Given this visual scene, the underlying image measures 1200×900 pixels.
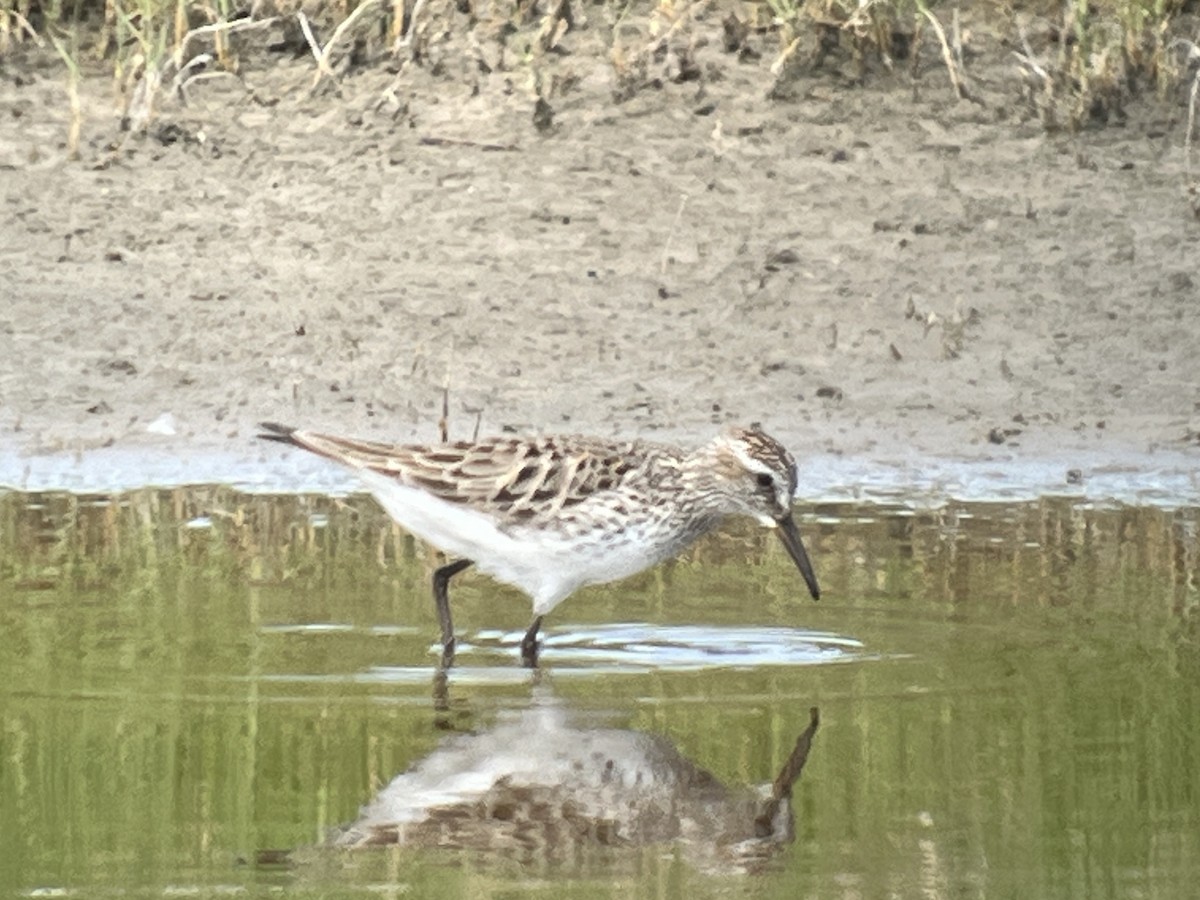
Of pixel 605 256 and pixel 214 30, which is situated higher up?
pixel 214 30

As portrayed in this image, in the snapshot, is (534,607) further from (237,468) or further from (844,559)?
(237,468)

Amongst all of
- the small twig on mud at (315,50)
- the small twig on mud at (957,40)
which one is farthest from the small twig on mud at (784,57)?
the small twig on mud at (315,50)

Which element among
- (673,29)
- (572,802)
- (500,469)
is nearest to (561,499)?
(500,469)

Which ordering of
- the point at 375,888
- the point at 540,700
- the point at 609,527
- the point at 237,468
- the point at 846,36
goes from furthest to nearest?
the point at 846,36, the point at 237,468, the point at 609,527, the point at 540,700, the point at 375,888

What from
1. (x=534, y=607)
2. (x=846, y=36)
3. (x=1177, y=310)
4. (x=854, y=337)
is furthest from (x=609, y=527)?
(x=846, y=36)

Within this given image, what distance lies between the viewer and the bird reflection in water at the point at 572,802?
5.93 metres

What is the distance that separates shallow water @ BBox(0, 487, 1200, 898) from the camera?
575 centimetres

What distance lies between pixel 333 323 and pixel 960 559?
10.8 ft

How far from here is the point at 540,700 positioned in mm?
7336

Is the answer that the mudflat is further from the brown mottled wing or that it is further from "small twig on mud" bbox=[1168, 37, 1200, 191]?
the brown mottled wing

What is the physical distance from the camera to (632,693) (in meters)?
7.38

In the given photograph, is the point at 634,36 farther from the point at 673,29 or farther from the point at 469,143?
the point at 469,143

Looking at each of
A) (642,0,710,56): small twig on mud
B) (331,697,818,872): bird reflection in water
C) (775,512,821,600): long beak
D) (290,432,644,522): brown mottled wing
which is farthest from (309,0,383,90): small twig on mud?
(331,697,818,872): bird reflection in water

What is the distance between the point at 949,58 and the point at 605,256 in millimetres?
1824
